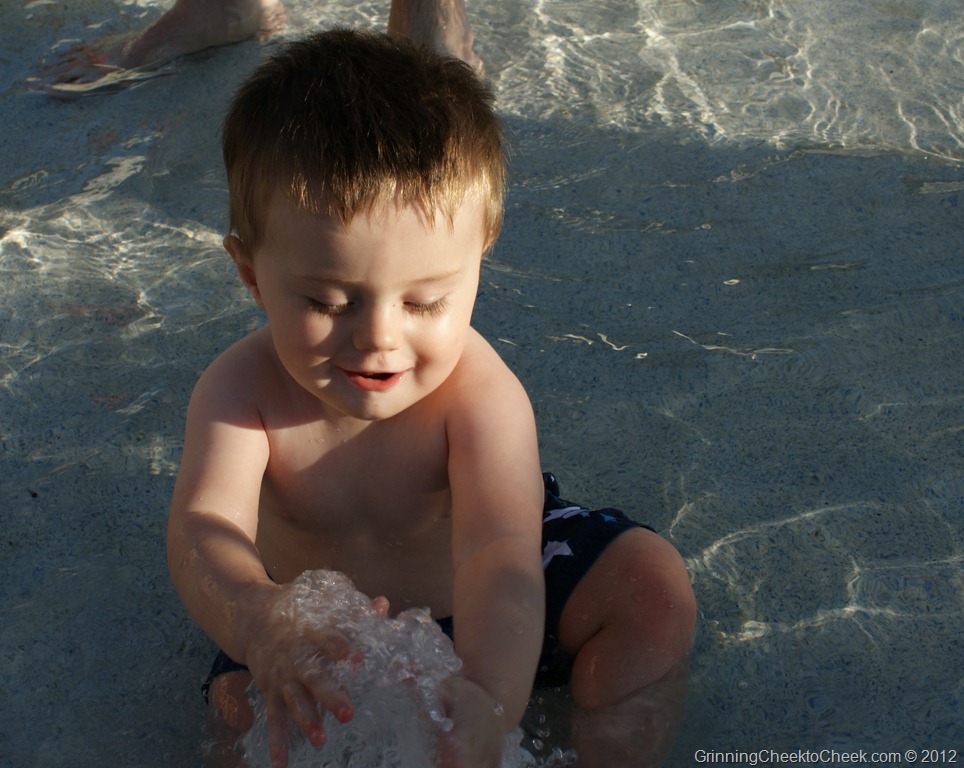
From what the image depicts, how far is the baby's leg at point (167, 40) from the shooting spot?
4.03m

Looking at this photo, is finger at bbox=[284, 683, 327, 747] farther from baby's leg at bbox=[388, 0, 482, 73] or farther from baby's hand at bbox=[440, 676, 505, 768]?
baby's leg at bbox=[388, 0, 482, 73]

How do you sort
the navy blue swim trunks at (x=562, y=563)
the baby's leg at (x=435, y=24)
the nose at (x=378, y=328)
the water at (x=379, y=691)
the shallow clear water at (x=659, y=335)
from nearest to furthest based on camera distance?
1. the water at (x=379, y=691)
2. the nose at (x=378, y=328)
3. the navy blue swim trunks at (x=562, y=563)
4. the shallow clear water at (x=659, y=335)
5. the baby's leg at (x=435, y=24)

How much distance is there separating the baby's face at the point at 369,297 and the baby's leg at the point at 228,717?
0.50 m

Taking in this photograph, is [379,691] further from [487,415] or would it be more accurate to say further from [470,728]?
[487,415]

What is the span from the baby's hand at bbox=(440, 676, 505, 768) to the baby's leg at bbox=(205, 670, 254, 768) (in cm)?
43

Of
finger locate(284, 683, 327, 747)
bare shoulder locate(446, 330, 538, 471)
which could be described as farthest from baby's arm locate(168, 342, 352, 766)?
bare shoulder locate(446, 330, 538, 471)

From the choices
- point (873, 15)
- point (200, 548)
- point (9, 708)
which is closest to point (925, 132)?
point (873, 15)

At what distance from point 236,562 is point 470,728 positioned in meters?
0.50

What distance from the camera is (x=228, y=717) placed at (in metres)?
1.91

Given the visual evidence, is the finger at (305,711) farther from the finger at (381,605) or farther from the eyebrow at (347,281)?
the eyebrow at (347,281)

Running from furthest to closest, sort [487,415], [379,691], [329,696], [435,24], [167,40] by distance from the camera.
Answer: [167,40] < [435,24] < [487,415] < [379,691] < [329,696]

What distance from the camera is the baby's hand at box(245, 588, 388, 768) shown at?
57.5 inches

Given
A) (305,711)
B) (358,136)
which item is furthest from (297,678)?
(358,136)

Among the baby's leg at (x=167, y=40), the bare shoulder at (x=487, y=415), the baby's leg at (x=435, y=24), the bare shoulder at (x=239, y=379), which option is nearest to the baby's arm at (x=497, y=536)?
the bare shoulder at (x=487, y=415)
